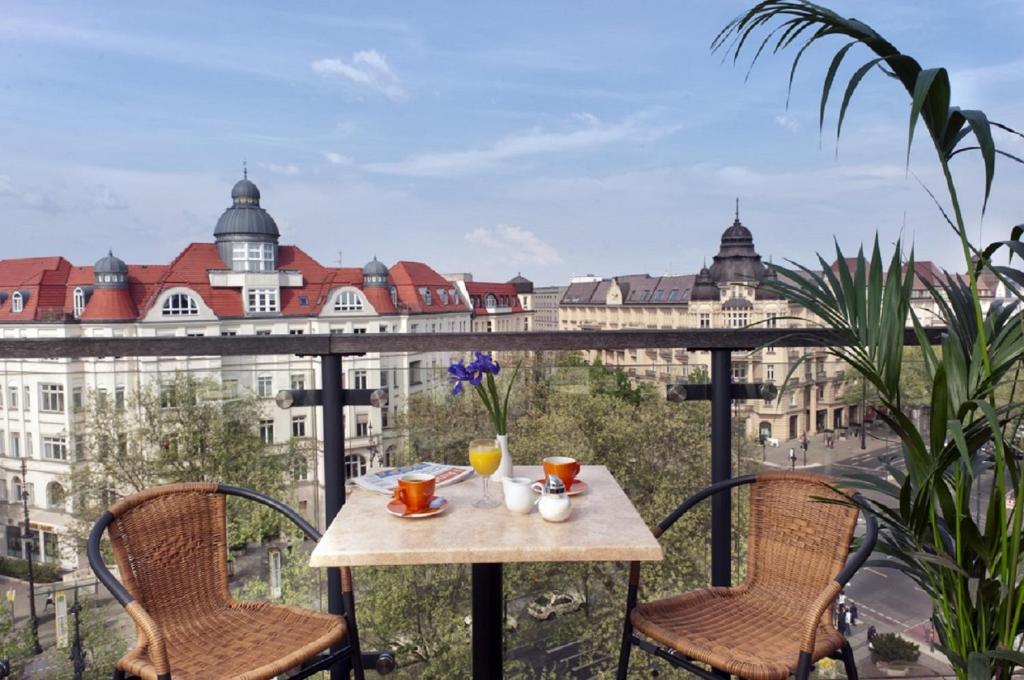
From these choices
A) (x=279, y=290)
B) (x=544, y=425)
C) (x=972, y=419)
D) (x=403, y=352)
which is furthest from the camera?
(x=279, y=290)

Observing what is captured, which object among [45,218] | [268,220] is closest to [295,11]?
[268,220]

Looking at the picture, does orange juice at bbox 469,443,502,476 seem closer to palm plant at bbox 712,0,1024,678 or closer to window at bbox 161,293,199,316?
palm plant at bbox 712,0,1024,678

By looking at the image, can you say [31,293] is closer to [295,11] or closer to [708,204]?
[295,11]

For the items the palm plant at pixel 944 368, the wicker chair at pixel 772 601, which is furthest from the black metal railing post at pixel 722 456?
the palm plant at pixel 944 368

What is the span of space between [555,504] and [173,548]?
1012 millimetres

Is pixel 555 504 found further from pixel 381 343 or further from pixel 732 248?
pixel 732 248

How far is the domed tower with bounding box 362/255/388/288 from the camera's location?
4759 cm

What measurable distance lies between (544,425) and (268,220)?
50.1 metres

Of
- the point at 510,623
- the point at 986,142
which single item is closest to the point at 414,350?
the point at 510,623

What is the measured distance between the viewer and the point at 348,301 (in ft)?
154

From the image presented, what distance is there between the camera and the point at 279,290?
47000 mm

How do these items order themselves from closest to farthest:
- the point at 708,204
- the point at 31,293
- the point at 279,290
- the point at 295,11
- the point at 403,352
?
1. the point at 403,352
2. the point at 295,11
3. the point at 31,293
4. the point at 279,290
5. the point at 708,204

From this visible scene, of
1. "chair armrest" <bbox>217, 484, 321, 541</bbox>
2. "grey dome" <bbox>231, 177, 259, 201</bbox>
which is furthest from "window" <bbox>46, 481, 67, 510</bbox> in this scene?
"grey dome" <bbox>231, 177, 259, 201</bbox>

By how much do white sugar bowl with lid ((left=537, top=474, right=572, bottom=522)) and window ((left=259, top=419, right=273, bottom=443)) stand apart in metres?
1.11
